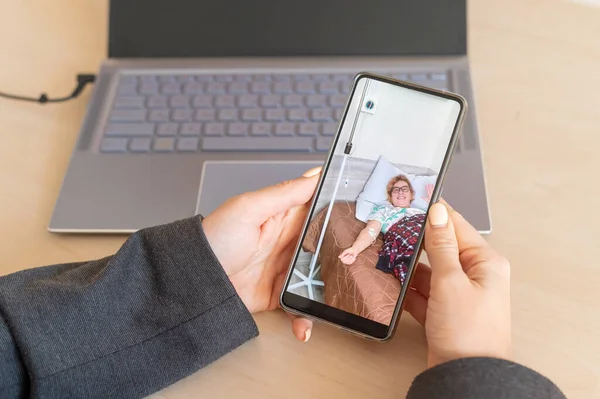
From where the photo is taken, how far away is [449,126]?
1.57ft

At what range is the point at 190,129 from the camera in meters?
0.65

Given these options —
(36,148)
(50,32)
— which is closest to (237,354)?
A: (36,148)

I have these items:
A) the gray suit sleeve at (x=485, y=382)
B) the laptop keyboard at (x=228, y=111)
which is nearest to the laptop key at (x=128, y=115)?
the laptop keyboard at (x=228, y=111)

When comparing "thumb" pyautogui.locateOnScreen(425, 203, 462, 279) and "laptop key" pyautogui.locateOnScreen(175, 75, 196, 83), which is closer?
"thumb" pyautogui.locateOnScreen(425, 203, 462, 279)

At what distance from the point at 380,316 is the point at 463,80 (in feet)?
1.06

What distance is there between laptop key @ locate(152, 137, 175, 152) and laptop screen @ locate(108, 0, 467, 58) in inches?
5.2

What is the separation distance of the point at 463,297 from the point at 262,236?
19cm

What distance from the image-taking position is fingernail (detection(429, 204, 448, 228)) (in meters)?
0.47

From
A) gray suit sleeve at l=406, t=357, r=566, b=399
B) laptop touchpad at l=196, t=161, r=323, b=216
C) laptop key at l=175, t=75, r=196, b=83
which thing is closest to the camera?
gray suit sleeve at l=406, t=357, r=566, b=399

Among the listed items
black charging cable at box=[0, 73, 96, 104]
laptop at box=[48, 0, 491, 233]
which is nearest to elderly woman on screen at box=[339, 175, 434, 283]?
laptop at box=[48, 0, 491, 233]

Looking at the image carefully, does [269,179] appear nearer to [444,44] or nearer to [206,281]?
[206,281]

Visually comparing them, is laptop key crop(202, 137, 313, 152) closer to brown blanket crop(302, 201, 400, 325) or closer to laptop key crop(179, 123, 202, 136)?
laptop key crop(179, 123, 202, 136)

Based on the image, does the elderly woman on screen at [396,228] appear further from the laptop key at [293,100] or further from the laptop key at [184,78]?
the laptop key at [184,78]

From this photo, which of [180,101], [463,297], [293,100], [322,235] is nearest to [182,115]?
[180,101]
